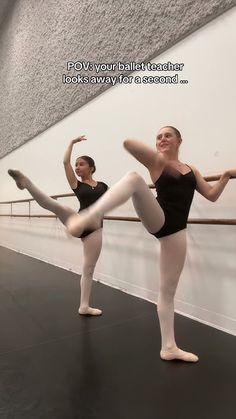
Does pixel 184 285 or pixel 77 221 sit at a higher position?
pixel 77 221

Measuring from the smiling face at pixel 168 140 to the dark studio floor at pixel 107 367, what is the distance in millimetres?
1000

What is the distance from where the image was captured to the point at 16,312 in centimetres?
245

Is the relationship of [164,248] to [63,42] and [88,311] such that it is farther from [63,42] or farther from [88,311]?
[63,42]

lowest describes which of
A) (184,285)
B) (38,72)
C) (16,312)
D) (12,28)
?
(16,312)

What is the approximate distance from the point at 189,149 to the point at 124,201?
46.7 inches

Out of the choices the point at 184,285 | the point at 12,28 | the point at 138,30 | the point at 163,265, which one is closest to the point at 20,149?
the point at 12,28

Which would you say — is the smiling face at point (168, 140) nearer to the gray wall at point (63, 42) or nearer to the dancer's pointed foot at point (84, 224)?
the dancer's pointed foot at point (84, 224)

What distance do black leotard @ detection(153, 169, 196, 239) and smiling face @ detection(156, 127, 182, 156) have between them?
126 mm

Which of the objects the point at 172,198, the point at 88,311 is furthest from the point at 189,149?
the point at 88,311

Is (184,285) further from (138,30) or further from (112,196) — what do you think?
(138,30)

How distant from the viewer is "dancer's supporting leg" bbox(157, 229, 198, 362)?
1.59 metres

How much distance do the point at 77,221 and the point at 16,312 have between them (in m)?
1.51

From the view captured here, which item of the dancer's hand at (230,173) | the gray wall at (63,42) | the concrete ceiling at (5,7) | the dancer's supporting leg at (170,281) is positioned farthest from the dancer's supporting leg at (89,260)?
the concrete ceiling at (5,7)

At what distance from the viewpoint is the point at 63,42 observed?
4.27 metres
